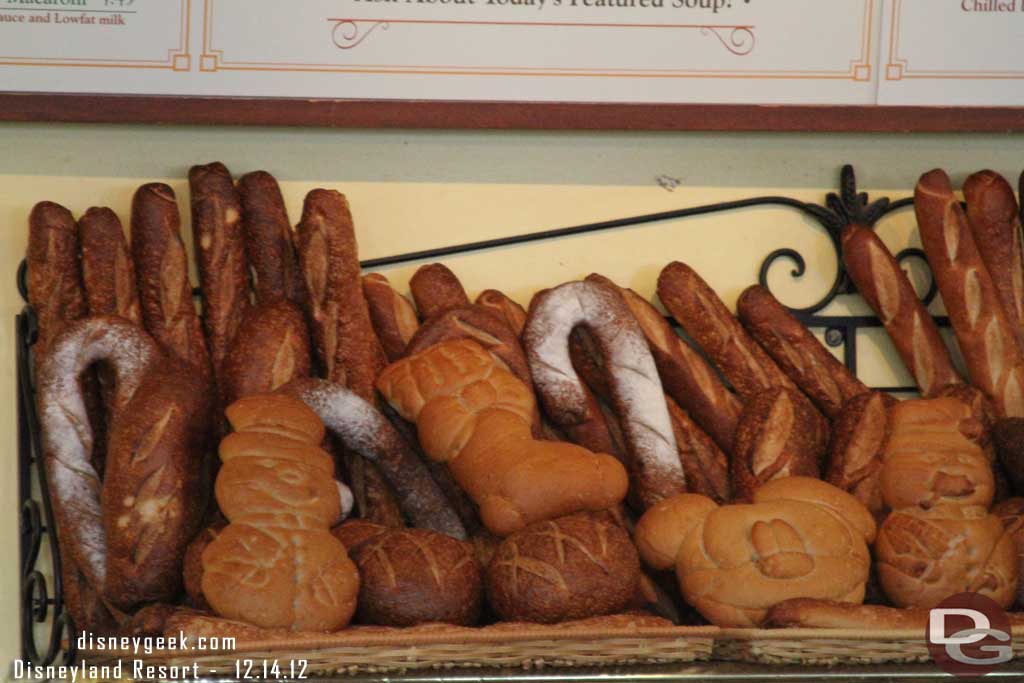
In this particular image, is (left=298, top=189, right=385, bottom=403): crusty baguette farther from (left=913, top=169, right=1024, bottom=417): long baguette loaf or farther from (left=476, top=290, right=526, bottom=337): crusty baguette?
(left=913, top=169, right=1024, bottom=417): long baguette loaf

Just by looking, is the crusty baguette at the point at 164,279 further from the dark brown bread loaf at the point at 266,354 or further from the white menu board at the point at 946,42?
the white menu board at the point at 946,42

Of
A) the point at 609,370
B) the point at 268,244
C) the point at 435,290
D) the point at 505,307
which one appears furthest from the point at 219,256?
the point at 609,370

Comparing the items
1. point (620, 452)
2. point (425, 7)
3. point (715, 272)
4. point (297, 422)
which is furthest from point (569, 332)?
point (425, 7)

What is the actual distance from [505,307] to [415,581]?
0.50 metres

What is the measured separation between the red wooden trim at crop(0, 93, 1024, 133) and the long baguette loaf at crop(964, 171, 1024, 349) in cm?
12

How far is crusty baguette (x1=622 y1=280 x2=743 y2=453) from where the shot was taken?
5.76ft

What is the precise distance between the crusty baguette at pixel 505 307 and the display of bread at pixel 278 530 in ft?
1.22

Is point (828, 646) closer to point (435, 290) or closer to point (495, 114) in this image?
point (435, 290)

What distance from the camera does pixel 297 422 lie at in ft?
4.97

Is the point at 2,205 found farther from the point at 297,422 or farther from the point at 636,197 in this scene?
the point at 636,197

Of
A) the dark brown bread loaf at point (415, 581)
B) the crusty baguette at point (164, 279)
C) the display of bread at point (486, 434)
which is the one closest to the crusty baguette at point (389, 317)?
the display of bread at point (486, 434)

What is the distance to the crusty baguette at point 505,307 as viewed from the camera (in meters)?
1.78

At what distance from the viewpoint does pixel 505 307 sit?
1795 millimetres

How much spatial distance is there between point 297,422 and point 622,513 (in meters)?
0.50
